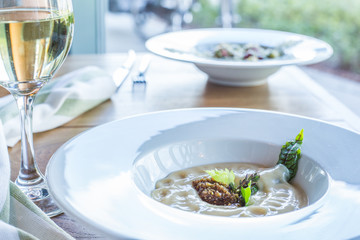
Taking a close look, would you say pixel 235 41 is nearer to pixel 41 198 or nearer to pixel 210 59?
pixel 210 59

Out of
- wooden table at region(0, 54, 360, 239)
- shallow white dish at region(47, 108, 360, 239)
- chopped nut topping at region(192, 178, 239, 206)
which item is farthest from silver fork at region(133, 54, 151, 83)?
chopped nut topping at region(192, 178, 239, 206)

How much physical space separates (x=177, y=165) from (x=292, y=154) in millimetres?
212

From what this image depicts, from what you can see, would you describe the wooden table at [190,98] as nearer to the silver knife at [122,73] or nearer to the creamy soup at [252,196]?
the silver knife at [122,73]

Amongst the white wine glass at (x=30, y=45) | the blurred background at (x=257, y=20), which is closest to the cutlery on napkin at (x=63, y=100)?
the white wine glass at (x=30, y=45)

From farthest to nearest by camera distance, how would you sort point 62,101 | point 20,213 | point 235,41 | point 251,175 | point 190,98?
point 235,41, point 190,98, point 62,101, point 251,175, point 20,213

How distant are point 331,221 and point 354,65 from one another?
5596mm

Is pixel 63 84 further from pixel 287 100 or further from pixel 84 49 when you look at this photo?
pixel 84 49

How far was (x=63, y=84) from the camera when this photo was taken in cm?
128

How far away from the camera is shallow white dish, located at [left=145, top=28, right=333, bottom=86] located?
1.38 m

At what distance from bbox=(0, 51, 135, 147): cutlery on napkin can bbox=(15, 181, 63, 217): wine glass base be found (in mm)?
274

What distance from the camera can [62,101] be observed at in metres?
1.19

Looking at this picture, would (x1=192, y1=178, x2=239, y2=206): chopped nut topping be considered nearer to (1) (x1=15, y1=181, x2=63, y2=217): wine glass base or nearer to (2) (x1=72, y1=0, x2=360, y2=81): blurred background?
(1) (x1=15, y1=181, x2=63, y2=217): wine glass base

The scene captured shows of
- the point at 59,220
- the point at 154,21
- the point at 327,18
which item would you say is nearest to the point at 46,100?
the point at 59,220

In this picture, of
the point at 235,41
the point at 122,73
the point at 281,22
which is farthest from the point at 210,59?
the point at 281,22
